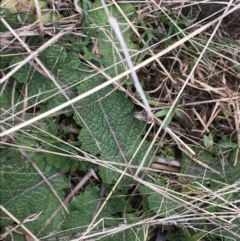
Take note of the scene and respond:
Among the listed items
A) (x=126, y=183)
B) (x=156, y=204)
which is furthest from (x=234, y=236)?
(x=126, y=183)

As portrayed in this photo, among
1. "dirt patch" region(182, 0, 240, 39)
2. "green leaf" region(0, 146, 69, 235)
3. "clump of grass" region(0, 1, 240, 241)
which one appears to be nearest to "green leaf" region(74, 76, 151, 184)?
"clump of grass" region(0, 1, 240, 241)

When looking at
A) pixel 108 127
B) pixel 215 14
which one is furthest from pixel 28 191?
pixel 215 14

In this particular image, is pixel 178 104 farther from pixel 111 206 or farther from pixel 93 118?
pixel 111 206

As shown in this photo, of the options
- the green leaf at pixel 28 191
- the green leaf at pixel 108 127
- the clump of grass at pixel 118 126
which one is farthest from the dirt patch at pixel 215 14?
the green leaf at pixel 28 191

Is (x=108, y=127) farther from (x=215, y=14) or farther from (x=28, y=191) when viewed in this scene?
(x=215, y=14)

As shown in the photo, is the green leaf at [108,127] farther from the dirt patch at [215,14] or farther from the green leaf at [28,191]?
the dirt patch at [215,14]

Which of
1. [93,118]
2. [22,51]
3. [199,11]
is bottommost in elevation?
[93,118]

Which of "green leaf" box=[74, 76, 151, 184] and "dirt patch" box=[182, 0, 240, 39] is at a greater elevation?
"dirt patch" box=[182, 0, 240, 39]

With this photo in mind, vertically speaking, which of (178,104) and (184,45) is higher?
(184,45)

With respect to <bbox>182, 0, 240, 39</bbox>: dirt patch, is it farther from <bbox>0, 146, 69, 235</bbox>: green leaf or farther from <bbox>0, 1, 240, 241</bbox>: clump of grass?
<bbox>0, 146, 69, 235</bbox>: green leaf
